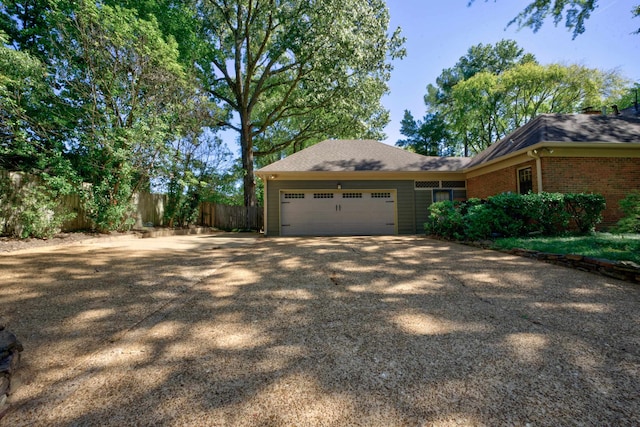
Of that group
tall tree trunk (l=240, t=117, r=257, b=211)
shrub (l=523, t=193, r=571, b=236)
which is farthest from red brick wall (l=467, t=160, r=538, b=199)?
tall tree trunk (l=240, t=117, r=257, b=211)

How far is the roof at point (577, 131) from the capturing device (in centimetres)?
854

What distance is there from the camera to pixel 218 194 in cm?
1458

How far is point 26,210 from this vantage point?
6.56 meters

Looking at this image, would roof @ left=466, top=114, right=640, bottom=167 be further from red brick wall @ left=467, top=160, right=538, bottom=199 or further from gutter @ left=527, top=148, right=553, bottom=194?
red brick wall @ left=467, top=160, right=538, bottom=199

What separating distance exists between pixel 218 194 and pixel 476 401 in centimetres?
1459

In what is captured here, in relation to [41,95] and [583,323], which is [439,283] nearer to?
[583,323]

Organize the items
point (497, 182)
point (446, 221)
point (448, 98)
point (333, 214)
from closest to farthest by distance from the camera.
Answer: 1. point (446, 221)
2. point (497, 182)
3. point (333, 214)
4. point (448, 98)

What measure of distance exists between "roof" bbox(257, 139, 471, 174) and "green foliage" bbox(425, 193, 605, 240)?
506cm

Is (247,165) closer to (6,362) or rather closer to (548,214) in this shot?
(548,214)

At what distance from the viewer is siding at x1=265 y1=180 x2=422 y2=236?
11422 millimetres

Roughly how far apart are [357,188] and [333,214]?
1482 millimetres

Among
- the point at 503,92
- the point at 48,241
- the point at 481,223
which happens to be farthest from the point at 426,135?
the point at 48,241

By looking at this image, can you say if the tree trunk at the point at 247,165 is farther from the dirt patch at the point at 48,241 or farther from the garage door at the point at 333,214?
the dirt patch at the point at 48,241

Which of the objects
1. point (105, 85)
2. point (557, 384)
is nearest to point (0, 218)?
point (105, 85)
